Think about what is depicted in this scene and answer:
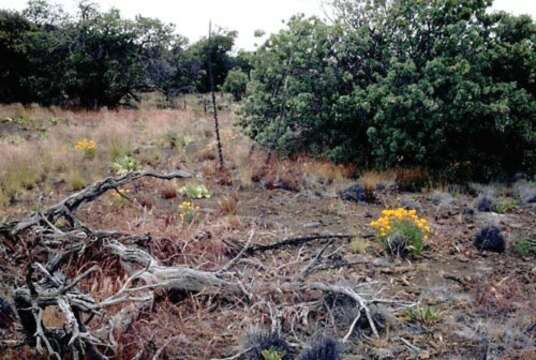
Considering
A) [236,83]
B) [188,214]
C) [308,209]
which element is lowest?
[308,209]

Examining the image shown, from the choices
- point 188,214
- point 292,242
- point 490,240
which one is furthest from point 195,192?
point 490,240

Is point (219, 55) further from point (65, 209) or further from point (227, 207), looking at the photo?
point (65, 209)

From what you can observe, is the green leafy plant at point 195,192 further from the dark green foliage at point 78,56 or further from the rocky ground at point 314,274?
the dark green foliage at point 78,56

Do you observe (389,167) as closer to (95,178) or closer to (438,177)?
(438,177)

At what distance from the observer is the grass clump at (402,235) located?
211 inches

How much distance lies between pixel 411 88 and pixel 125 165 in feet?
16.6

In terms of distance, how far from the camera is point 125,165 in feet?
30.3

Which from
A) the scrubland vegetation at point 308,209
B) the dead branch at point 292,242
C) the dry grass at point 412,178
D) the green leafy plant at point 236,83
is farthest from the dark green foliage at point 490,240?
the green leafy plant at point 236,83

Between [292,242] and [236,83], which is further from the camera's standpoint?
[236,83]

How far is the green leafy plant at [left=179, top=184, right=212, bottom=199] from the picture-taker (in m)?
7.72

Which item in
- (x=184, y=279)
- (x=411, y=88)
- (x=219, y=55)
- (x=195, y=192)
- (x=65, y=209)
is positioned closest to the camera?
(x=184, y=279)

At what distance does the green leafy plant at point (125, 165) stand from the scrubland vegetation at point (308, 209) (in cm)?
8

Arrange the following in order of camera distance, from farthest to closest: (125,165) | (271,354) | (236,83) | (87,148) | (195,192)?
1. (236,83)
2. (87,148)
3. (125,165)
4. (195,192)
5. (271,354)

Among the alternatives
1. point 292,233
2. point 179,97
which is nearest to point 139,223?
Result: point 292,233
